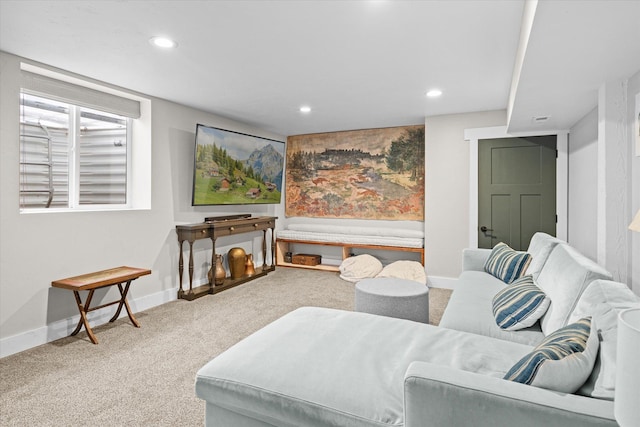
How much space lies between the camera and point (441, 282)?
193 inches

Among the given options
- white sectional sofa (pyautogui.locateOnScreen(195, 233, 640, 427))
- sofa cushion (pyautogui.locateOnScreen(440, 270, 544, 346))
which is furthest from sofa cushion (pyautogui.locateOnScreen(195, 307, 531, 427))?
sofa cushion (pyautogui.locateOnScreen(440, 270, 544, 346))

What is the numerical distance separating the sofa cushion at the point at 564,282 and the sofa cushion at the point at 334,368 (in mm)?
264

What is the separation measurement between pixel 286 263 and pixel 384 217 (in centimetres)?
190

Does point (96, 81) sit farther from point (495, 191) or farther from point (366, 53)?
point (495, 191)

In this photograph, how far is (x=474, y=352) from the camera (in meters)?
1.64

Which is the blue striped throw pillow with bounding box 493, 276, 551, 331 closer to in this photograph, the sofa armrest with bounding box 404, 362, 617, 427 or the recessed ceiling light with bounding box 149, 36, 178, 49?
the sofa armrest with bounding box 404, 362, 617, 427

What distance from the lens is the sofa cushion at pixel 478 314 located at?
2.06m

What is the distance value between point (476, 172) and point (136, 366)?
424 cm

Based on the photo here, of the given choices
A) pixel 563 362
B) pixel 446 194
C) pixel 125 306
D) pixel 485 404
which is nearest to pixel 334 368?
pixel 485 404

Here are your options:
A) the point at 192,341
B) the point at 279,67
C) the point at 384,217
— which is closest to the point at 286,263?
the point at 384,217

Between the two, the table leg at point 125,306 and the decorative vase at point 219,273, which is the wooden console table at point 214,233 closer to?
the decorative vase at point 219,273

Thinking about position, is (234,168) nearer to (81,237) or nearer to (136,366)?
(81,237)

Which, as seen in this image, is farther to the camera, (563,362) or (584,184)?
(584,184)

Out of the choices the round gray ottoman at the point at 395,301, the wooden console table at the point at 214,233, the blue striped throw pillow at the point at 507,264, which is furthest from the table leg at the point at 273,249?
the blue striped throw pillow at the point at 507,264
